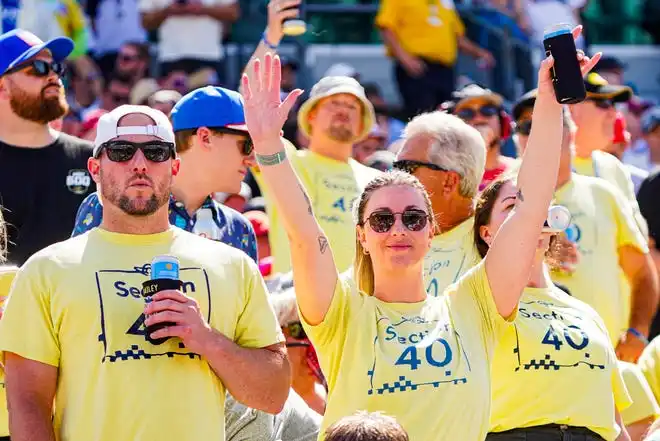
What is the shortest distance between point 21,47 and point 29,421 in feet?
9.87

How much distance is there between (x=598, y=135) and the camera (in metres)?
8.54

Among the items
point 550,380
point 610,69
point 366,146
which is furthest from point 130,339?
point 610,69

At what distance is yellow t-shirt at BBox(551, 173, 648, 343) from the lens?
7172mm

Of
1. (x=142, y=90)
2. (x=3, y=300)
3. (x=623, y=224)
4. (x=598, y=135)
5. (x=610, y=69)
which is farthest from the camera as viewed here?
(x=610, y=69)

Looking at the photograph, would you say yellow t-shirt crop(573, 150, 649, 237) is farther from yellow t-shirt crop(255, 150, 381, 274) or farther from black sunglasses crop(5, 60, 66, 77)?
black sunglasses crop(5, 60, 66, 77)

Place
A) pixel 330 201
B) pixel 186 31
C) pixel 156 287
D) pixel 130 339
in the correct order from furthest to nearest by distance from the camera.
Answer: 1. pixel 186 31
2. pixel 330 201
3. pixel 130 339
4. pixel 156 287

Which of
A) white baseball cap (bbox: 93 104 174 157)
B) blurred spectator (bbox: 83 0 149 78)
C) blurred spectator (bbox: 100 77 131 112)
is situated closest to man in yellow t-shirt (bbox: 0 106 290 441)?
white baseball cap (bbox: 93 104 174 157)

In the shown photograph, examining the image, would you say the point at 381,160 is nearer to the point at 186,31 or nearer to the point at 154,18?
the point at 186,31

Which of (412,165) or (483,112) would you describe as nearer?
(412,165)

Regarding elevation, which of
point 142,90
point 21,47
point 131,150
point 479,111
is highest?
point 131,150

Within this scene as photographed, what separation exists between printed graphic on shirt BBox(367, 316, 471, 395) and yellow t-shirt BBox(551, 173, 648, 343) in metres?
2.46

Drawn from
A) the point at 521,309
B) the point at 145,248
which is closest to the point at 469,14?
the point at 521,309

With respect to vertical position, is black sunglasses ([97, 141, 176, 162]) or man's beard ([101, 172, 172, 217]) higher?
black sunglasses ([97, 141, 176, 162])

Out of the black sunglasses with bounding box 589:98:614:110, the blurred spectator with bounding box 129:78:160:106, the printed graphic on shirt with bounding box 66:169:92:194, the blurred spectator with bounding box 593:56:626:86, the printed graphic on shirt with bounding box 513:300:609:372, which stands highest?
the printed graphic on shirt with bounding box 66:169:92:194
